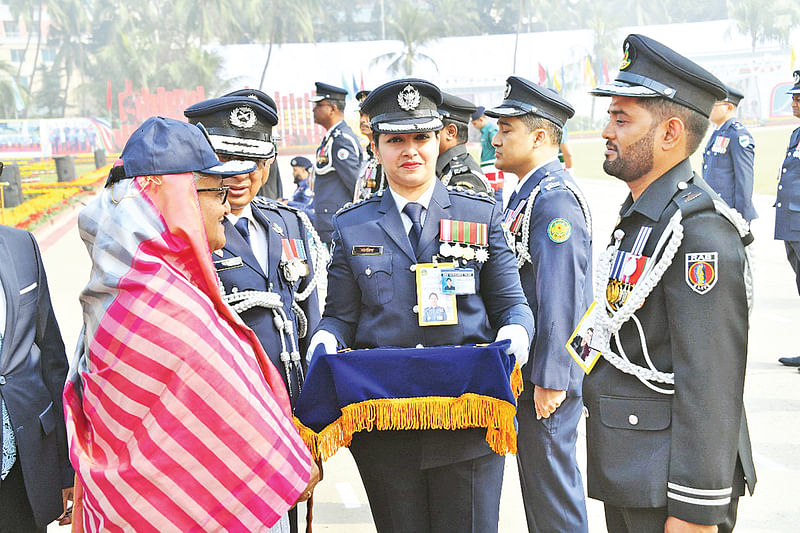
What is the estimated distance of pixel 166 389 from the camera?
193cm

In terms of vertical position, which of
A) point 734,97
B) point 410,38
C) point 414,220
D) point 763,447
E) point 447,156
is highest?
point 410,38

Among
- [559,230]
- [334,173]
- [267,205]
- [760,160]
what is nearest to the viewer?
[267,205]

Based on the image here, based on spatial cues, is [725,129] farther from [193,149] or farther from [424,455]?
[193,149]

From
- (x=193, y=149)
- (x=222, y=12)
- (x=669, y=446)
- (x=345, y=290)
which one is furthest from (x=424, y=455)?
(x=222, y=12)

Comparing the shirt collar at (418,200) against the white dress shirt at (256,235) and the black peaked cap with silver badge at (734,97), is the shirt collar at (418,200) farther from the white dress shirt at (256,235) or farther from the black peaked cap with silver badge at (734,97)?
the black peaked cap with silver badge at (734,97)

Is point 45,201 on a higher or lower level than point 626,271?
lower

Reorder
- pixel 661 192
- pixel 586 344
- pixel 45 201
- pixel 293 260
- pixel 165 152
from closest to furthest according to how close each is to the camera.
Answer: pixel 165 152
pixel 661 192
pixel 586 344
pixel 293 260
pixel 45 201

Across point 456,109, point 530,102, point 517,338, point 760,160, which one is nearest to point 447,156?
point 456,109

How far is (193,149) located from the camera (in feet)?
6.89

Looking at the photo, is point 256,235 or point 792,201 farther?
point 792,201

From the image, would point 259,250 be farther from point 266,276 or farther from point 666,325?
point 666,325

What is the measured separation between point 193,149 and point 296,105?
54.2 metres

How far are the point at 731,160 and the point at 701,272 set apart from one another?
7.62 meters

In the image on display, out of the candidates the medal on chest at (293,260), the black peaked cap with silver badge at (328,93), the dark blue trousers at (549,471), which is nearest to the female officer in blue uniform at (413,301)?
the medal on chest at (293,260)
